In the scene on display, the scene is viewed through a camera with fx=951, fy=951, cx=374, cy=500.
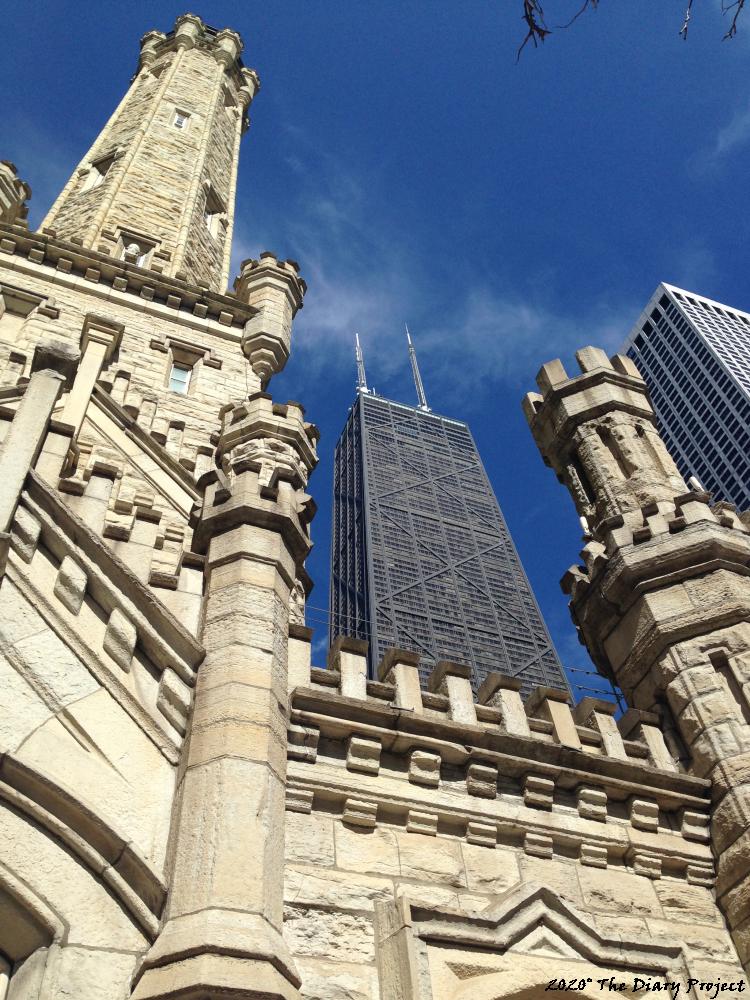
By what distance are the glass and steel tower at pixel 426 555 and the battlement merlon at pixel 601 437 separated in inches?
1576

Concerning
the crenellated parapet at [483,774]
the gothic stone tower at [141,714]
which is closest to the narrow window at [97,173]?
the gothic stone tower at [141,714]

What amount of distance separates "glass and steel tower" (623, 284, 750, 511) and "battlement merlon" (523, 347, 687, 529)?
74797mm

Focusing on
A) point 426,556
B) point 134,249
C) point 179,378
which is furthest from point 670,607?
point 426,556

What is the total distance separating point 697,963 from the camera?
686 cm

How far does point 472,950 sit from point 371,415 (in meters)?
90.2

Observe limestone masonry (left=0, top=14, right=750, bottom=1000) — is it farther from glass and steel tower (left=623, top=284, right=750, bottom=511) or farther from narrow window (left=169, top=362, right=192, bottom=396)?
glass and steel tower (left=623, top=284, right=750, bottom=511)

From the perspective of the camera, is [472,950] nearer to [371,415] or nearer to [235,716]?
[235,716]

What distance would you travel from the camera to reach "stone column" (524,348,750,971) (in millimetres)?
8023

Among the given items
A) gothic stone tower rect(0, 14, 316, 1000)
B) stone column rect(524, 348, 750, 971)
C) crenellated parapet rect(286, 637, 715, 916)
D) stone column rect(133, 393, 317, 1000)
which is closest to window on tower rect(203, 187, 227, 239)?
gothic stone tower rect(0, 14, 316, 1000)

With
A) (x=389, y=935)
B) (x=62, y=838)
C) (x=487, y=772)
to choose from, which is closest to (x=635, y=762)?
(x=487, y=772)

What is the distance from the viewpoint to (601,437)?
12.6 m

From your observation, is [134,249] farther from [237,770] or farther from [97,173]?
[237,770]

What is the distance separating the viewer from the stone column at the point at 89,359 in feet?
43.4

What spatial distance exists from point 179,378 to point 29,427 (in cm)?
961
